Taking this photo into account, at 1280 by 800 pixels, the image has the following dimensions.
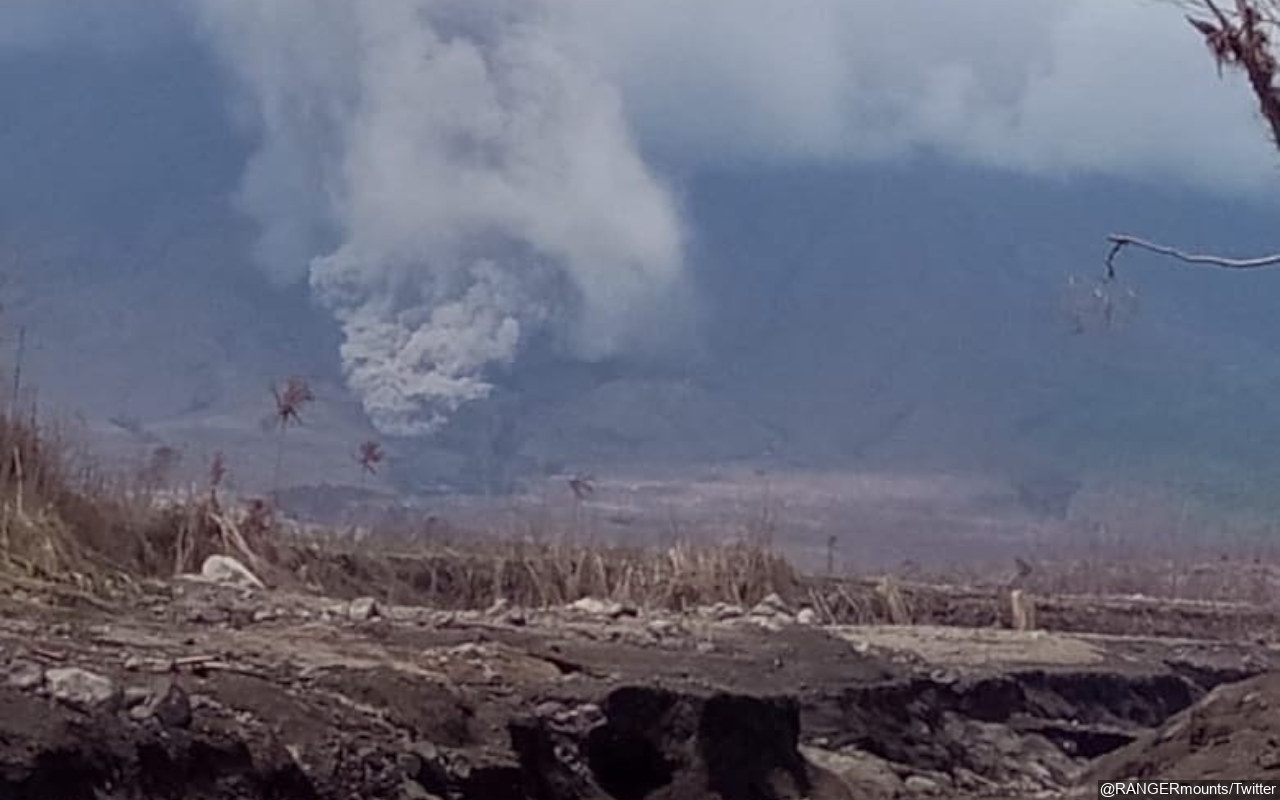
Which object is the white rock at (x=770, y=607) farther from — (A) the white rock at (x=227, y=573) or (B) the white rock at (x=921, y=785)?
(A) the white rock at (x=227, y=573)

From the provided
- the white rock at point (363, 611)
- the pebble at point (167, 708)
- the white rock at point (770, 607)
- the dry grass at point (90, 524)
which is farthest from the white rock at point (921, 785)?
the pebble at point (167, 708)

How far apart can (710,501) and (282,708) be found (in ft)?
189

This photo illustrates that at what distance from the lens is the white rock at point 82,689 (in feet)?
33.4

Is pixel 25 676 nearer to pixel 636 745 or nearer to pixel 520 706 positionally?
pixel 520 706

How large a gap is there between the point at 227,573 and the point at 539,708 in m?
3.86

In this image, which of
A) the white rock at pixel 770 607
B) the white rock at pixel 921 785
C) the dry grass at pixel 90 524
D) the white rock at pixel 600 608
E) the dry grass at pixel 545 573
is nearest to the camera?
the dry grass at pixel 90 524

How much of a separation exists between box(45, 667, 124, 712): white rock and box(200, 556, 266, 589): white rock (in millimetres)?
5529

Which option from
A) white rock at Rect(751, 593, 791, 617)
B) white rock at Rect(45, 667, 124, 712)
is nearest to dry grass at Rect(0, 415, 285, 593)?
white rock at Rect(45, 667, 124, 712)

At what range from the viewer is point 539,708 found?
43.8 feet

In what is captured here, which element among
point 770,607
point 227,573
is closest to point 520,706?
point 227,573

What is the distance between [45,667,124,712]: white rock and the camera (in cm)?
1019

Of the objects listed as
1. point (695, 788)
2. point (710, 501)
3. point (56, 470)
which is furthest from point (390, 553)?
point (710, 501)

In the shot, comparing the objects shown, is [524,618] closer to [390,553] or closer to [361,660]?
[361,660]

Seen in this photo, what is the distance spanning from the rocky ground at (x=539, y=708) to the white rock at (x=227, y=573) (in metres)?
0.10
